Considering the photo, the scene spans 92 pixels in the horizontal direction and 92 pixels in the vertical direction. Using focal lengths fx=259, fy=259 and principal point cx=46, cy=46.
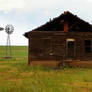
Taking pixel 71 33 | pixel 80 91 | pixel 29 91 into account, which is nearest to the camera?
pixel 29 91

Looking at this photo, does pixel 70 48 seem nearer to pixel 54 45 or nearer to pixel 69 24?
pixel 54 45

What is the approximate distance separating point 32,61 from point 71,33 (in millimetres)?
4731

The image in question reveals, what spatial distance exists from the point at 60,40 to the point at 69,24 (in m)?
1.84

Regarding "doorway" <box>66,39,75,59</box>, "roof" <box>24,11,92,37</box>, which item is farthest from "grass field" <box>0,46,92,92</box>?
"roof" <box>24,11,92,37</box>

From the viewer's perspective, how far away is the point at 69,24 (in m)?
25.8

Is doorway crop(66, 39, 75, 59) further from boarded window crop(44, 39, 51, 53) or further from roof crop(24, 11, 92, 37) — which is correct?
boarded window crop(44, 39, 51, 53)

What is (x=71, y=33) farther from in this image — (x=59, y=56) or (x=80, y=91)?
(x=80, y=91)

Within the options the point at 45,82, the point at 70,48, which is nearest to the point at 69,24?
Answer: the point at 70,48

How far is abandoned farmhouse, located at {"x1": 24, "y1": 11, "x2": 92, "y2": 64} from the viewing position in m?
25.5

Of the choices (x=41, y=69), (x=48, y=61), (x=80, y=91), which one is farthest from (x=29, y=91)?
(x=48, y=61)

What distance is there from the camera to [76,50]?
84.8ft

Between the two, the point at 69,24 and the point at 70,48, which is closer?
the point at 69,24

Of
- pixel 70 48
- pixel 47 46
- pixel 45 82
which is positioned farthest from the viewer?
pixel 70 48

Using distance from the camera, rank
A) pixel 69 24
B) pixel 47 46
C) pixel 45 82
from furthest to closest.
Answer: pixel 69 24, pixel 47 46, pixel 45 82
